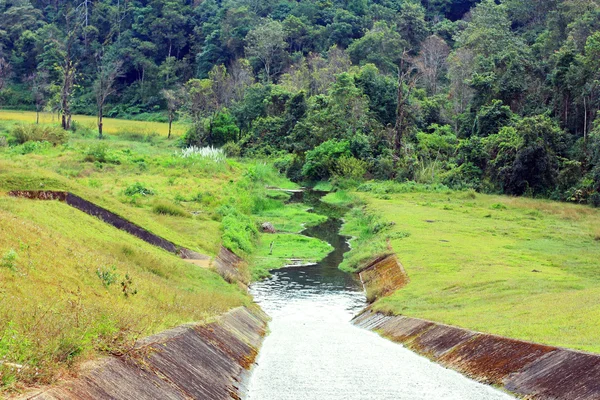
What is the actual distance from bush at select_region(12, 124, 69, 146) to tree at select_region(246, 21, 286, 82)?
5851cm

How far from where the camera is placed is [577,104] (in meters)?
62.6

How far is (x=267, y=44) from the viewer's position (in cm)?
12031

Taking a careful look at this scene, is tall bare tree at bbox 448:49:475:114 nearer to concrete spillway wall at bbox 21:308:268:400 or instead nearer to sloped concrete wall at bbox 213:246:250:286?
sloped concrete wall at bbox 213:246:250:286

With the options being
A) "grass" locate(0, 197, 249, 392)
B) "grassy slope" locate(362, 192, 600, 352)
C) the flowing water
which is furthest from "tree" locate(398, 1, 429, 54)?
"grass" locate(0, 197, 249, 392)

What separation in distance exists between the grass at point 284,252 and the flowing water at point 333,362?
16.1 ft

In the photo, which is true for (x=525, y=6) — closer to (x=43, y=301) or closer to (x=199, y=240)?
(x=199, y=240)

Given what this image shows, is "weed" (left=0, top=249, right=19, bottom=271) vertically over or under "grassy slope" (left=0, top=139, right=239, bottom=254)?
over

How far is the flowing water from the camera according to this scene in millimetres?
Answer: 14820

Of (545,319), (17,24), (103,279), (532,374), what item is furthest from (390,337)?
(17,24)

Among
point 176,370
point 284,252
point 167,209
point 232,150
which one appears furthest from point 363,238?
point 232,150

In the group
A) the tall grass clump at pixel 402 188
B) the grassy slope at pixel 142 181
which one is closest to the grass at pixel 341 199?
the tall grass clump at pixel 402 188

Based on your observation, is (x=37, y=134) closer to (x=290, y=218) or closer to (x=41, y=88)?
(x=290, y=218)

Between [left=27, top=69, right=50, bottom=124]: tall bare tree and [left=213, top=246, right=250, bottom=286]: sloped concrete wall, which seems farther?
[left=27, top=69, right=50, bottom=124]: tall bare tree

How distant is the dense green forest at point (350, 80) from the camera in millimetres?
62969
